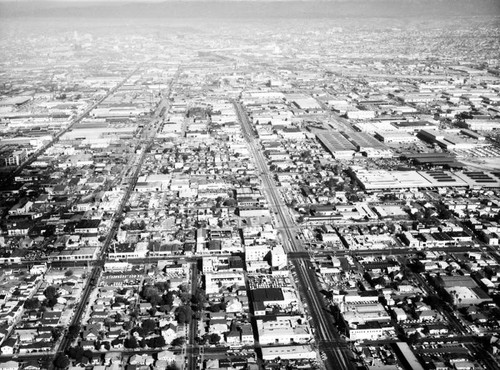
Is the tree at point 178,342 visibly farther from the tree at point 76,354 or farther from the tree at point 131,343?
the tree at point 76,354

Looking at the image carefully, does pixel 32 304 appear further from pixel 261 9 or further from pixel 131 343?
pixel 261 9

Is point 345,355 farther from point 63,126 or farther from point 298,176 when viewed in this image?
point 63,126

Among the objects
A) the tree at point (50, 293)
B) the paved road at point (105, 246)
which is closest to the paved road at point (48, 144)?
the paved road at point (105, 246)

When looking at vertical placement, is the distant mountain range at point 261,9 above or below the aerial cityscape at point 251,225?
below

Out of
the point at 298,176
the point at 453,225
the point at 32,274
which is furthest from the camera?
the point at 298,176

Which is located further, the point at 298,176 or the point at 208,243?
the point at 298,176

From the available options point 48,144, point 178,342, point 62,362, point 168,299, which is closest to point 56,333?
point 62,362

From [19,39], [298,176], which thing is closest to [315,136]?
[298,176]
